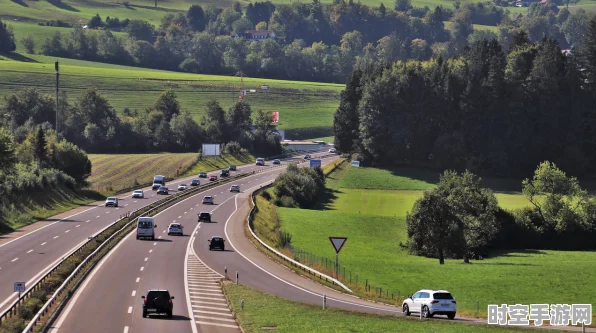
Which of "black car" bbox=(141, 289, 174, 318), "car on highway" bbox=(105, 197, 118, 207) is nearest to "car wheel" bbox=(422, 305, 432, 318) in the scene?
"black car" bbox=(141, 289, 174, 318)

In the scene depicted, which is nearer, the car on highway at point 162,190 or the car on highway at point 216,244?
the car on highway at point 216,244

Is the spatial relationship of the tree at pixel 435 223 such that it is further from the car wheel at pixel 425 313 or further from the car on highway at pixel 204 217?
the car wheel at pixel 425 313

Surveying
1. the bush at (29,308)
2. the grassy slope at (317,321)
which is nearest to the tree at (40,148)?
the grassy slope at (317,321)

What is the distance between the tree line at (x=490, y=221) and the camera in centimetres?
8438

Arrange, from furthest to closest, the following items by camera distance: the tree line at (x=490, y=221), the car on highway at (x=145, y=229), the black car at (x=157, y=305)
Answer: the tree line at (x=490, y=221), the car on highway at (x=145, y=229), the black car at (x=157, y=305)

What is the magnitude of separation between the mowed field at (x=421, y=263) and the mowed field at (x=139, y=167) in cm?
3227

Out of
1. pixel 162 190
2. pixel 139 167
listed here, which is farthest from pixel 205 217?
pixel 139 167

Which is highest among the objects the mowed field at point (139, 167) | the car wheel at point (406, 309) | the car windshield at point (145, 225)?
the car wheel at point (406, 309)

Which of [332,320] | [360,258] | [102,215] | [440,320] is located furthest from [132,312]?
[102,215]

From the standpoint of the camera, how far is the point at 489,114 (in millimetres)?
163125

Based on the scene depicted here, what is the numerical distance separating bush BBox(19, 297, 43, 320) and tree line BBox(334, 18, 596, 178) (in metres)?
120

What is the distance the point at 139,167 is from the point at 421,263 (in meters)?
89.5

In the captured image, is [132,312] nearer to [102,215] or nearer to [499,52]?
[102,215]

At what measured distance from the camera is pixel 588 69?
17000 centimetres
